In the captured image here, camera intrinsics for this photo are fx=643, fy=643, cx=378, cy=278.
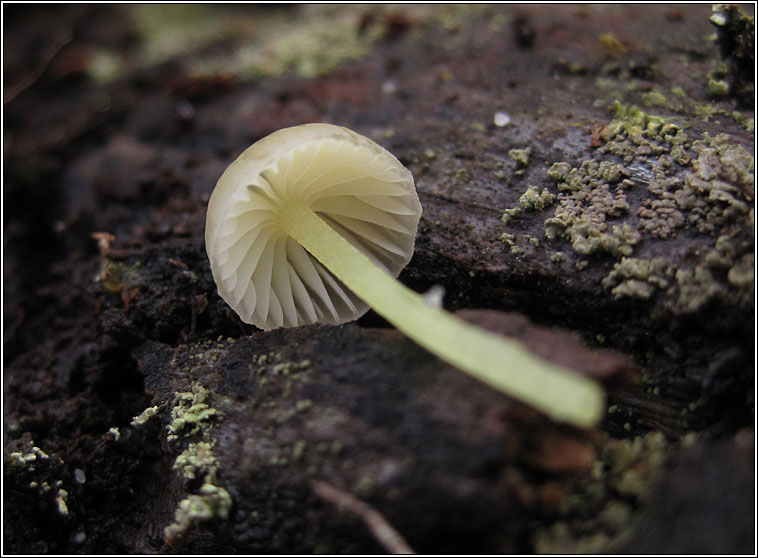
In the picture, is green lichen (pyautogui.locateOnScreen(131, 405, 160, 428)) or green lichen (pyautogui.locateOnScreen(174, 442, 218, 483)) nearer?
green lichen (pyautogui.locateOnScreen(174, 442, 218, 483))

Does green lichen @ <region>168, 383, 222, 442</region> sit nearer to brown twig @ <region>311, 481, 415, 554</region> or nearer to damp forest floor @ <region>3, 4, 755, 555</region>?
damp forest floor @ <region>3, 4, 755, 555</region>

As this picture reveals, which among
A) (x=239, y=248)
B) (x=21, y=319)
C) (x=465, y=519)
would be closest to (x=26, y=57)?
(x=21, y=319)

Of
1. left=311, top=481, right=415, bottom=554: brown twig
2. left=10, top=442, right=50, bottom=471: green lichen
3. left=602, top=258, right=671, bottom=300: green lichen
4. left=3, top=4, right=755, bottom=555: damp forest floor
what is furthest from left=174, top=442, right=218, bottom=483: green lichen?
left=602, top=258, right=671, bottom=300: green lichen

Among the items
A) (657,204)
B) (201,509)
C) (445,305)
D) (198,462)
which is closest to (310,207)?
(445,305)

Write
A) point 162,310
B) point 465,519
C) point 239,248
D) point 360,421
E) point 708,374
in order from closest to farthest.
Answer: point 465,519
point 360,421
point 708,374
point 239,248
point 162,310

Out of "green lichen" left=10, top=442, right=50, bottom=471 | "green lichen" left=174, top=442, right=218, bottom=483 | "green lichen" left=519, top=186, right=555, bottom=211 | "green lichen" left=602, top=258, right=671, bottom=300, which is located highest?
"green lichen" left=519, top=186, right=555, bottom=211

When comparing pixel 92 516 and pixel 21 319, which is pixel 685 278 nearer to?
pixel 92 516

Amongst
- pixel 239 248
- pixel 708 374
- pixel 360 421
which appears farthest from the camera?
pixel 239 248

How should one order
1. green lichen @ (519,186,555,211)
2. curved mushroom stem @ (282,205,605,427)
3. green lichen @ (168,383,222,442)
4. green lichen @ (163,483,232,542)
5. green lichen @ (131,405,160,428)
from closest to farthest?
curved mushroom stem @ (282,205,605,427)
green lichen @ (163,483,232,542)
green lichen @ (168,383,222,442)
green lichen @ (131,405,160,428)
green lichen @ (519,186,555,211)
